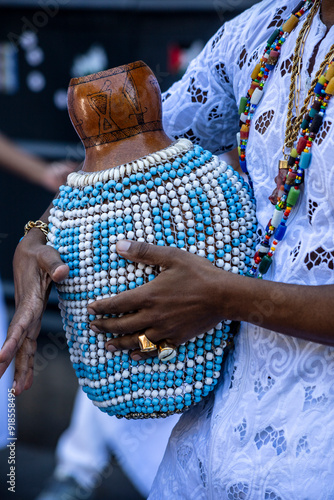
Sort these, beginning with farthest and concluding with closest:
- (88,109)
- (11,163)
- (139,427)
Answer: (11,163), (139,427), (88,109)

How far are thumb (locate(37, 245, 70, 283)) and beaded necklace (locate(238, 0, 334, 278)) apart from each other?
1.07 ft

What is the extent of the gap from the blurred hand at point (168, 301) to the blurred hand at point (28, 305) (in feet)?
0.41

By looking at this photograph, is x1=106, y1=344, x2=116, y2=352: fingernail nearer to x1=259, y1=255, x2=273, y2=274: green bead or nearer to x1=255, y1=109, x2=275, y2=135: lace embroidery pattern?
x1=259, y1=255, x2=273, y2=274: green bead

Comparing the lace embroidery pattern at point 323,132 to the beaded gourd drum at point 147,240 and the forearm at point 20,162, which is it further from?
the forearm at point 20,162

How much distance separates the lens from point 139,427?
1.99m

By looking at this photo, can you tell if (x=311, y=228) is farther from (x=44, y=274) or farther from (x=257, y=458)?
(x=44, y=274)

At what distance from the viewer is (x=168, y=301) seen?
39.5 inches

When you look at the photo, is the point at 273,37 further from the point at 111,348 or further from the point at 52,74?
the point at 52,74

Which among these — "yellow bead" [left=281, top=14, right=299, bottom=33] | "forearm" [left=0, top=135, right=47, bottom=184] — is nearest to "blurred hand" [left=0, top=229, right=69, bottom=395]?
"yellow bead" [left=281, top=14, right=299, bottom=33]

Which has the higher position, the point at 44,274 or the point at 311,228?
the point at 311,228

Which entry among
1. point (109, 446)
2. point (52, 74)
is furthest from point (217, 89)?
point (52, 74)

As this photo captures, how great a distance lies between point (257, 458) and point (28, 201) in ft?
10.6

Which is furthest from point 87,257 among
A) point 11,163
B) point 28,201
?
point 28,201

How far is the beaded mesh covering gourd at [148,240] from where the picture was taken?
1.01 m
